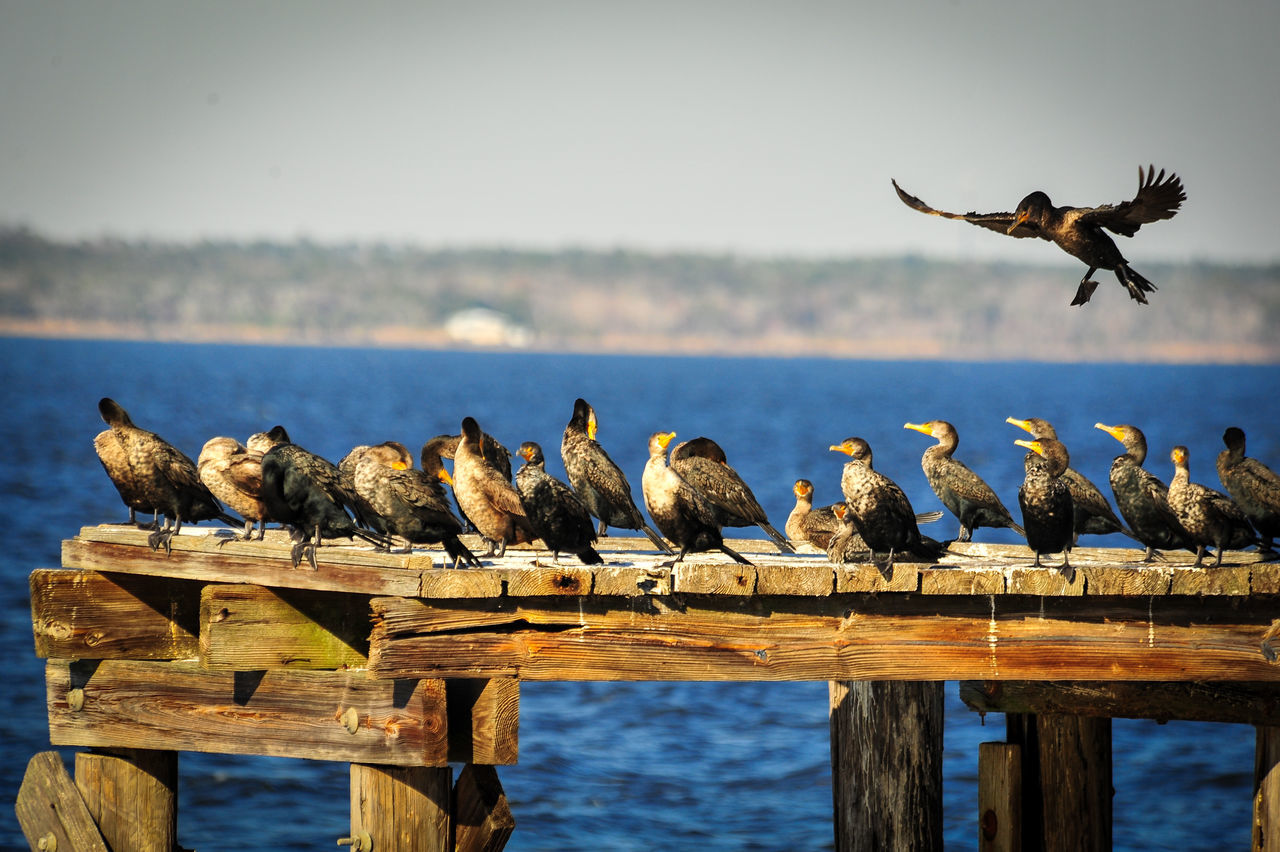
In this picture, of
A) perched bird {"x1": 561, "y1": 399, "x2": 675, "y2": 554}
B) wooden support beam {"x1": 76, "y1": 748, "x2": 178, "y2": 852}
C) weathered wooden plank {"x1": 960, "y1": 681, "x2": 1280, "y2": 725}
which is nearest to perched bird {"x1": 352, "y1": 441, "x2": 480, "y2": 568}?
perched bird {"x1": 561, "y1": 399, "x2": 675, "y2": 554}

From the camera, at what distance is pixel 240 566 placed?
7484 mm

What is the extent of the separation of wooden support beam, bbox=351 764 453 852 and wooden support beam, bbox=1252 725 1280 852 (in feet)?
14.0

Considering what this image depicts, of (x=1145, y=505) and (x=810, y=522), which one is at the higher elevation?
(x=1145, y=505)

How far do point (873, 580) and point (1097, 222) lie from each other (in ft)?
9.37

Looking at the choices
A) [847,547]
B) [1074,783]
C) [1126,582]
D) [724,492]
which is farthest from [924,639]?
[1074,783]

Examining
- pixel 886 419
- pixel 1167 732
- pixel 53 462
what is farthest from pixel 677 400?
pixel 1167 732

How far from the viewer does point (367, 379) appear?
12606 centimetres

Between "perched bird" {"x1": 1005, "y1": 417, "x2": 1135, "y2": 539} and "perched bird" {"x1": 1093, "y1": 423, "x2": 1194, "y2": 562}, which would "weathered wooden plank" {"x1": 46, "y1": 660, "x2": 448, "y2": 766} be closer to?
"perched bird" {"x1": 1005, "y1": 417, "x2": 1135, "y2": 539}

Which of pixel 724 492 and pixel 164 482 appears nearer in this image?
pixel 164 482

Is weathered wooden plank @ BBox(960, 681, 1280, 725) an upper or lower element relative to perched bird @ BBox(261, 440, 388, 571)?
lower

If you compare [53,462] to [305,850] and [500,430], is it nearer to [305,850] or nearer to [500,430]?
[500,430]

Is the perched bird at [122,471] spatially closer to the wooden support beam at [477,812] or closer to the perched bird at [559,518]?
the perched bird at [559,518]

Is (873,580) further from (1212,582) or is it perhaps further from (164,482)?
(164,482)

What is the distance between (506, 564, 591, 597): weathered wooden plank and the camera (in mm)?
6820
